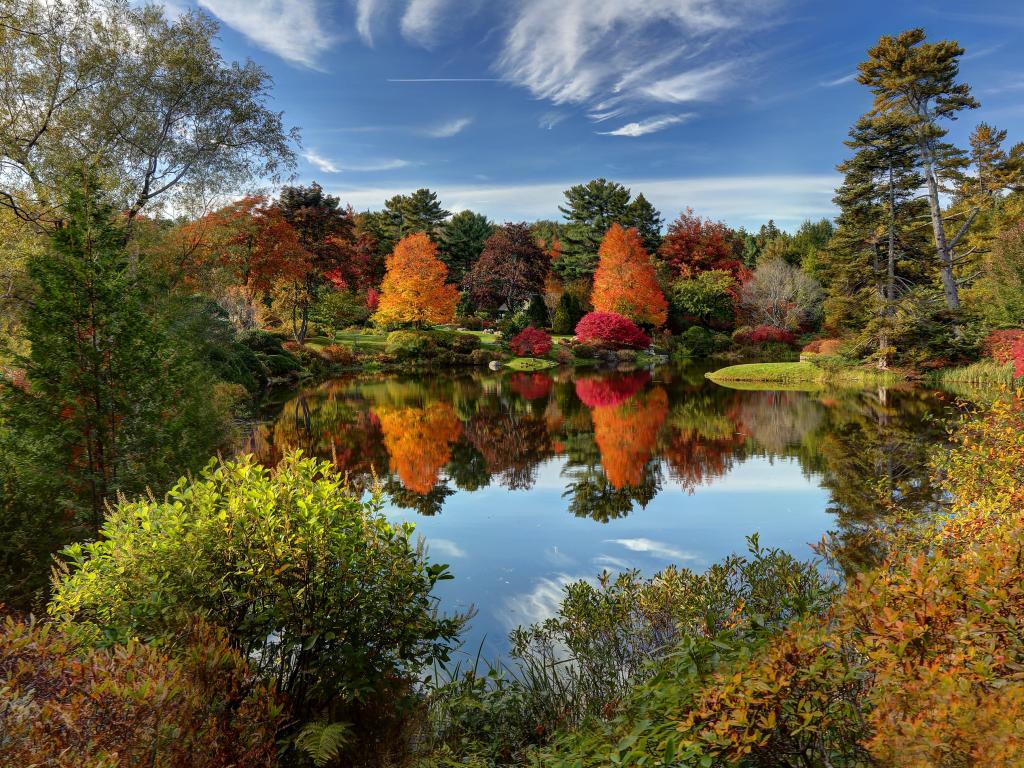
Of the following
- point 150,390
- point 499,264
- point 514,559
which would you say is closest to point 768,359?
point 499,264

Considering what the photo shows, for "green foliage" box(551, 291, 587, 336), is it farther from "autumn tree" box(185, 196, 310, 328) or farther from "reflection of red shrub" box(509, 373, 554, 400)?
"autumn tree" box(185, 196, 310, 328)

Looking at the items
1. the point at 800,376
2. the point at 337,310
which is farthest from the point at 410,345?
the point at 800,376

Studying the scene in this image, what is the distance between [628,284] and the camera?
142ft

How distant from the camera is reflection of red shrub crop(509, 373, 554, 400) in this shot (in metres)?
25.5

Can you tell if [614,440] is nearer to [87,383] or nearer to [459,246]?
[87,383]

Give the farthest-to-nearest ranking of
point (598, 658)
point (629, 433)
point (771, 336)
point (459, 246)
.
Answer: point (459, 246) < point (771, 336) < point (629, 433) < point (598, 658)

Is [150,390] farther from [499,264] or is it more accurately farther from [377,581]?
[499,264]

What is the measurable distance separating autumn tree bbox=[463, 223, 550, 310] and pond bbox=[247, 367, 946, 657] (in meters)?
26.2

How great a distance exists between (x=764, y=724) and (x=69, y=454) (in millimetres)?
6665

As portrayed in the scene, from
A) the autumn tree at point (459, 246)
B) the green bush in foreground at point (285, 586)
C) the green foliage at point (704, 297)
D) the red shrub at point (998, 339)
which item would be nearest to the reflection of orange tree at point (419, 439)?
the green bush in foreground at point (285, 586)

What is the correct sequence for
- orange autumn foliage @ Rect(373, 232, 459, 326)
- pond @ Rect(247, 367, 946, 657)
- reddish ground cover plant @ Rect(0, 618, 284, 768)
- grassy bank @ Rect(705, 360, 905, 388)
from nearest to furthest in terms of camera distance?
1. reddish ground cover plant @ Rect(0, 618, 284, 768)
2. pond @ Rect(247, 367, 946, 657)
3. grassy bank @ Rect(705, 360, 905, 388)
4. orange autumn foliage @ Rect(373, 232, 459, 326)

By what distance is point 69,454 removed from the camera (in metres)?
5.83

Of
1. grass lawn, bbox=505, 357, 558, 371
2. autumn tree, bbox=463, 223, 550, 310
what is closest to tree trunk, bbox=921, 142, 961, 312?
grass lawn, bbox=505, 357, 558, 371

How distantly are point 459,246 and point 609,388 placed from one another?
34.5 metres
